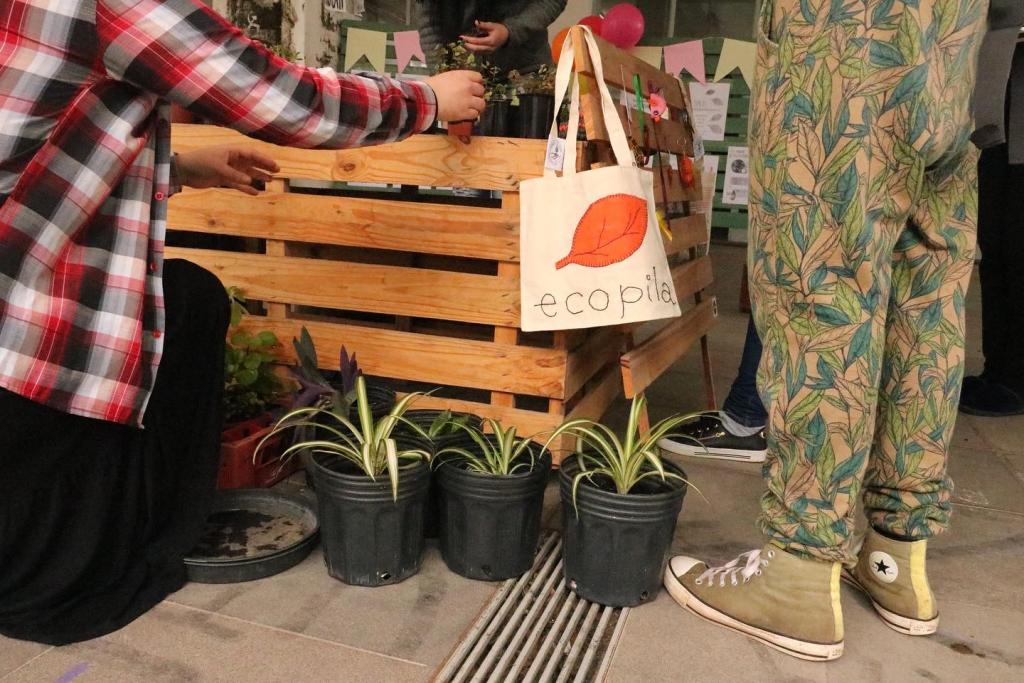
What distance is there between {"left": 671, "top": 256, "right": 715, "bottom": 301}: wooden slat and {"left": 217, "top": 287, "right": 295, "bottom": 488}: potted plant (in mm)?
1089

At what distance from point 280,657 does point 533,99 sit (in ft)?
4.26

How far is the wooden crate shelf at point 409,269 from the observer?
1887mm

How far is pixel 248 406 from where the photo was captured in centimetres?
207

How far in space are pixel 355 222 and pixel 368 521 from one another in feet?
2.61

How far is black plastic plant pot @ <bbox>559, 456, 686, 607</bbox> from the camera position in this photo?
58.1 inches

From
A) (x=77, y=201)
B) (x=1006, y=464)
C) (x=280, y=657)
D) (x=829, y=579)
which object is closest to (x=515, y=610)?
(x=280, y=657)

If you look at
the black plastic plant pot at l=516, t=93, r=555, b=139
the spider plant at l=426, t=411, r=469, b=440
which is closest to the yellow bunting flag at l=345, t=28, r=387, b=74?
the black plastic plant pot at l=516, t=93, r=555, b=139

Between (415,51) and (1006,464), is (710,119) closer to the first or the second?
(415,51)

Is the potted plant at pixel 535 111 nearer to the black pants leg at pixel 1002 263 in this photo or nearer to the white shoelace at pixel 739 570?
the white shoelace at pixel 739 570

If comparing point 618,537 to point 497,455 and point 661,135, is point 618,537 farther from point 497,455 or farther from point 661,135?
point 661,135

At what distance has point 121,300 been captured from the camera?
1318mm

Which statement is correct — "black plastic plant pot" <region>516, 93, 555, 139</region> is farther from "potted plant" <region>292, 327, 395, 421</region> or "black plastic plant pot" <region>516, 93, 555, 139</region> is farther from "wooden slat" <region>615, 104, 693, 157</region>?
"potted plant" <region>292, 327, 395, 421</region>

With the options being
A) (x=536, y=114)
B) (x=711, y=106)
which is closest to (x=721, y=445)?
(x=536, y=114)

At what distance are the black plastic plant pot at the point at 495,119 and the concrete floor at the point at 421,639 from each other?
98 centimetres
